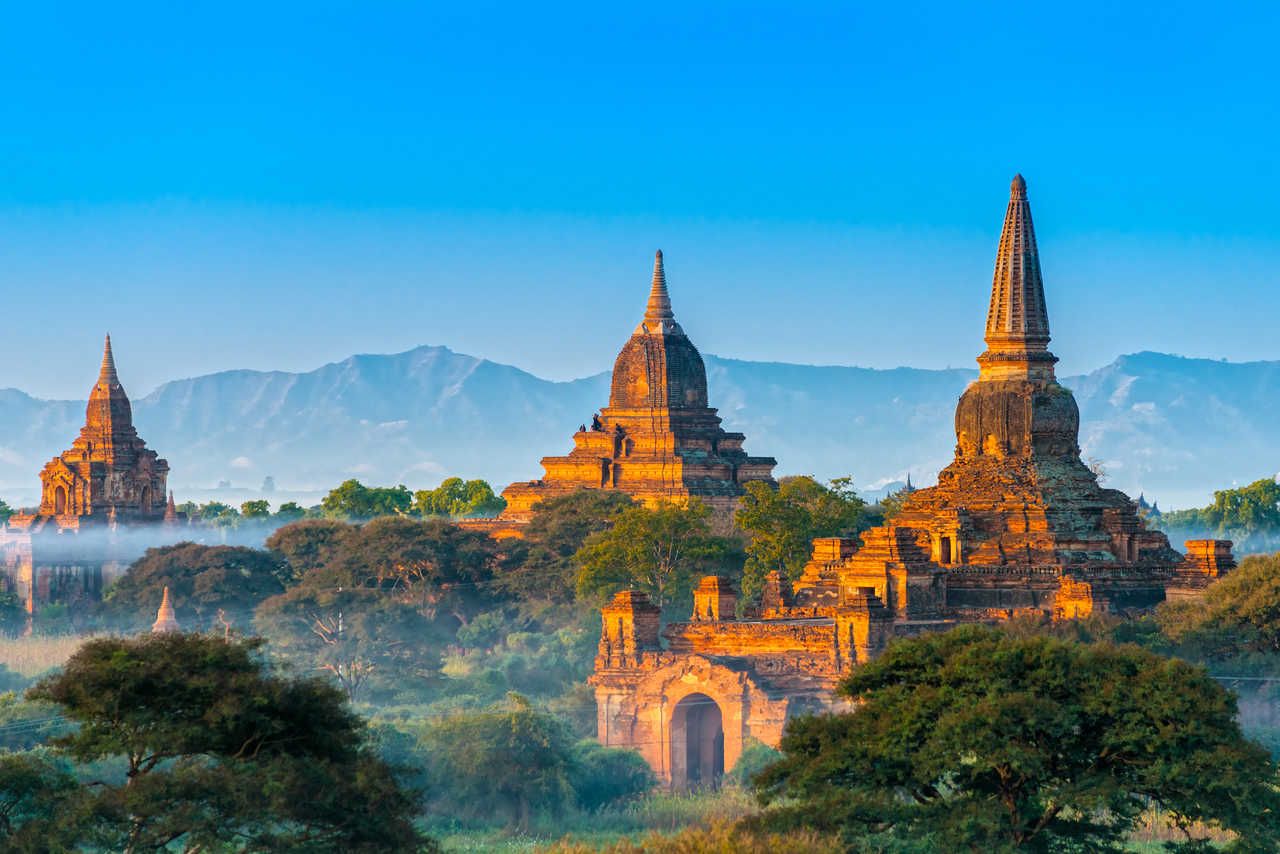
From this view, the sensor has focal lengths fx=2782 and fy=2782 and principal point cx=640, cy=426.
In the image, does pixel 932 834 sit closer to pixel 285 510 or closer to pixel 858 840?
pixel 858 840

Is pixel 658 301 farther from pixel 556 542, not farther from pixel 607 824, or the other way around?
pixel 607 824

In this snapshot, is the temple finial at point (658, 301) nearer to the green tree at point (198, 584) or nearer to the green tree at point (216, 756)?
the green tree at point (198, 584)

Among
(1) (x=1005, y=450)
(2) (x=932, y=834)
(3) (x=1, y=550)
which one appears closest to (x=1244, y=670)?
(1) (x=1005, y=450)

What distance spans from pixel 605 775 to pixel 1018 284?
18.5 m

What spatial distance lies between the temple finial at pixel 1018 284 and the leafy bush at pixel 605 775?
16.4m

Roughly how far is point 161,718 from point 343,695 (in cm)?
323

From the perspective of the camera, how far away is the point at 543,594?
246 ft

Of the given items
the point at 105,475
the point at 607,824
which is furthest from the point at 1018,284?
the point at 105,475

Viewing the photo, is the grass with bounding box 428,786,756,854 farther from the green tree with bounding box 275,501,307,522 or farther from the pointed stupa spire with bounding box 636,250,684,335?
the green tree with bounding box 275,501,307,522

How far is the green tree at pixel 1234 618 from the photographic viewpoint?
176 ft

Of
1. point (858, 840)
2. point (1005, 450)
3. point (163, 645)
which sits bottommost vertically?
point (858, 840)

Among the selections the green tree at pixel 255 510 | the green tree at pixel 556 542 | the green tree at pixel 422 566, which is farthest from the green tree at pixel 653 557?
the green tree at pixel 255 510

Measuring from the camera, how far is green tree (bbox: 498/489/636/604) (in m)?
75.3

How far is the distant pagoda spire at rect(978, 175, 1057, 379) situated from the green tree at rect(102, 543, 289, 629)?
23.4 m
